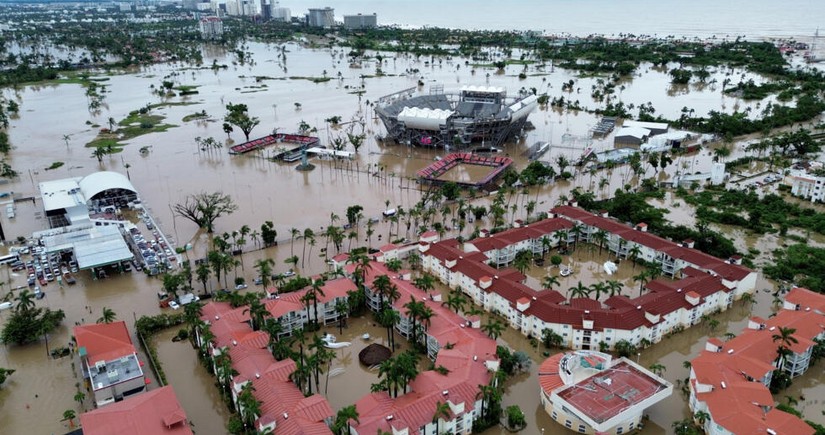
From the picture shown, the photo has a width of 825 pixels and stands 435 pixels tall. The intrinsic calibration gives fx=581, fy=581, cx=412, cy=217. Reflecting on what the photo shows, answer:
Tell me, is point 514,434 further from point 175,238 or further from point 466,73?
point 466,73

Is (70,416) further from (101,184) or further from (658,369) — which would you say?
(101,184)

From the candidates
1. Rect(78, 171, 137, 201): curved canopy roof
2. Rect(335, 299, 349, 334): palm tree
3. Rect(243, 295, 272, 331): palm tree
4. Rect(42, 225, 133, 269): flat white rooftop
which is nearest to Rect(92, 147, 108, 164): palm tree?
Rect(78, 171, 137, 201): curved canopy roof

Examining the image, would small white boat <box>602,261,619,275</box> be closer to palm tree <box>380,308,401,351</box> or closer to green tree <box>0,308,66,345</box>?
palm tree <box>380,308,401,351</box>

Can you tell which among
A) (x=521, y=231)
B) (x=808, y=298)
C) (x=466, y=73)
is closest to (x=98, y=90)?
(x=466, y=73)

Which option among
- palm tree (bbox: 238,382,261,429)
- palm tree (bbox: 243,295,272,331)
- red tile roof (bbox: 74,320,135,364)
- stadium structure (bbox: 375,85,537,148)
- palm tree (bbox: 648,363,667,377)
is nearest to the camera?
palm tree (bbox: 238,382,261,429)

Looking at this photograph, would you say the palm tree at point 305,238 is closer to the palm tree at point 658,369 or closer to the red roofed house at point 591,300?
the red roofed house at point 591,300

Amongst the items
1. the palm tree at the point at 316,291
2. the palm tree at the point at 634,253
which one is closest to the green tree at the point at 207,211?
the palm tree at the point at 316,291

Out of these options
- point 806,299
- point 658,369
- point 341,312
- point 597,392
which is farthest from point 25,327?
point 806,299
